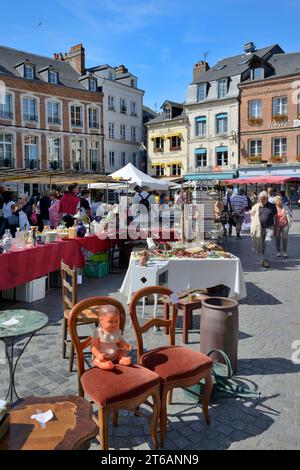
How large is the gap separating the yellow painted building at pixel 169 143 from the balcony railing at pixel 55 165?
29.4 ft

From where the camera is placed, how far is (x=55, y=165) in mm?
31172

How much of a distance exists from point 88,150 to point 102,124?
2917 millimetres

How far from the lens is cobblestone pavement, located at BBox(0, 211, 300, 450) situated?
9.71 ft

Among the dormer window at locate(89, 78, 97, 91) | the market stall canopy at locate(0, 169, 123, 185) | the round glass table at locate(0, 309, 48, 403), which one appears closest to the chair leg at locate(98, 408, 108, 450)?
the round glass table at locate(0, 309, 48, 403)

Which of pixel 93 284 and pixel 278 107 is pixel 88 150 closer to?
pixel 278 107

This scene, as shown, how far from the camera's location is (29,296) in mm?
6445

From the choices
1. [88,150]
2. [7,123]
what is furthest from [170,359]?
[88,150]

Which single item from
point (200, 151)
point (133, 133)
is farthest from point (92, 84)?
point (200, 151)

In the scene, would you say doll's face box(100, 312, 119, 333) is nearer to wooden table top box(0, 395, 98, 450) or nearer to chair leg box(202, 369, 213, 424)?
wooden table top box(0, 395, 98, 450)

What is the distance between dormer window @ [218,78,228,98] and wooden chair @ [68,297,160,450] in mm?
31392

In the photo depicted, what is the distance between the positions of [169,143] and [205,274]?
99.9ft

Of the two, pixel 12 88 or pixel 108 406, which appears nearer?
pixel 108 406

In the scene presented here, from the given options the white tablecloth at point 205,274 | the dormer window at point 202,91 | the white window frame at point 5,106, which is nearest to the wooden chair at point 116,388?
the white tablecloth at point 205,274

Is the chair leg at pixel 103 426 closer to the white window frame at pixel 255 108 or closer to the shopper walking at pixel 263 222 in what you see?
the shopper walking at pixel 263 222
